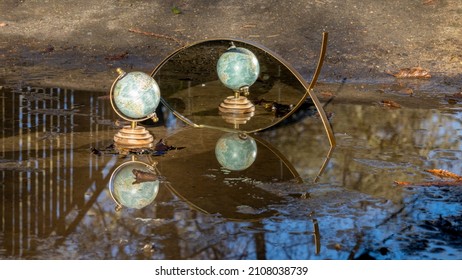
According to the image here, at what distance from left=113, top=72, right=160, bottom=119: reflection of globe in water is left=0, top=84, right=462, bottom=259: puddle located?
0.52m

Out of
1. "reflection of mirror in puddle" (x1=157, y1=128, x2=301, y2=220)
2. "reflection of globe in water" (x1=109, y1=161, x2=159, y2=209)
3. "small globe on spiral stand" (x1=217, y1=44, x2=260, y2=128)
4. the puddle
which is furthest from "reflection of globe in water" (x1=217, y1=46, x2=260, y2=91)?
"reflection of globe in water" (x1=109, y1=161, x2=159, y2=209)

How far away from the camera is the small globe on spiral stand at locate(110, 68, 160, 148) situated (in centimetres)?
1000

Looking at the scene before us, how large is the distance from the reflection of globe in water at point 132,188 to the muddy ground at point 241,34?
4.76 m

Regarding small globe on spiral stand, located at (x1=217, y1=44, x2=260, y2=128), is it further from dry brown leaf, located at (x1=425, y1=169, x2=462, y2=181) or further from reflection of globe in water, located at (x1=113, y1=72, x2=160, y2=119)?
dry brown leaf, located at (x1=425, y1=169, x2=462, y2=181)

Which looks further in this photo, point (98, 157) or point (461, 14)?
point (461, 14)

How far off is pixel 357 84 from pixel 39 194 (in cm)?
697

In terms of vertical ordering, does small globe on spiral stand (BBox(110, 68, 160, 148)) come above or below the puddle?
above

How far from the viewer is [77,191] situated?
8578 mm

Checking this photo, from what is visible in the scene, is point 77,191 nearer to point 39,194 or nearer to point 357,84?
point 39,194

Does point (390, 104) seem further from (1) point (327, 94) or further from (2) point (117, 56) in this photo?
(2) point (117, 56)

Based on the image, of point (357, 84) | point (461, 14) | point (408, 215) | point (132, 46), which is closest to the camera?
point (408, 215)

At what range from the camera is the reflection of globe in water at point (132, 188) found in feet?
27.5

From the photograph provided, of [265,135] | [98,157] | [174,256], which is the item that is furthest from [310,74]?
[174,256]

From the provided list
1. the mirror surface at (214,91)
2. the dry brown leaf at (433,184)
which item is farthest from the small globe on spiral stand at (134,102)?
the dry brown leaf at (433,184)
